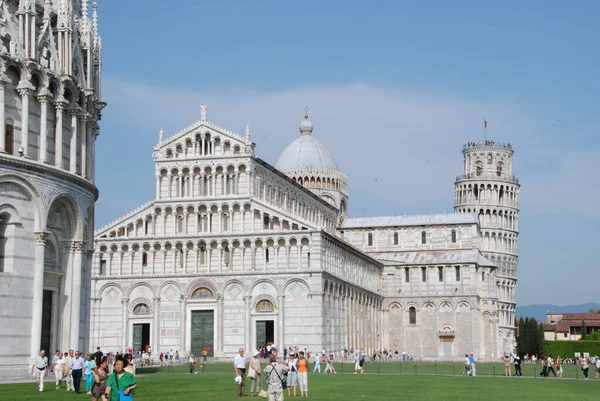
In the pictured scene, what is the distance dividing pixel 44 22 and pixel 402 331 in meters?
63.4

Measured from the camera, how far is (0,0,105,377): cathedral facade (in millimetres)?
37500

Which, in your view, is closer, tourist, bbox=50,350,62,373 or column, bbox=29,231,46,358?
tourist, bbox=50,350,62,373

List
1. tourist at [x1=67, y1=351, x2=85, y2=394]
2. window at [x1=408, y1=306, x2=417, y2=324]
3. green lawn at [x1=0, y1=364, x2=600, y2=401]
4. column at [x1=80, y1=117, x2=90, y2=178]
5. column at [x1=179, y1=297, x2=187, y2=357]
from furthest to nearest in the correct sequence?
1. window at [x1=408, y1=306, x2=417, y2=324]
2. column at [x1=179, y1=297, x2=187, y2=357]
3. column at [x1=80, y1=117, x2=90, y2=178]
4. tourist at [x1=67, y1=351, x2=85, y2=394]
5. green lawn at [x1=0, y1=364, x2=600, y2=401]

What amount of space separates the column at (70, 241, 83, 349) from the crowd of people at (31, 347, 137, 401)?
3.37 feet

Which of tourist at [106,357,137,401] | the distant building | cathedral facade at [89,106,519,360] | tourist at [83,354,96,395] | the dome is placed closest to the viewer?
tourist at [106,357,137,401]

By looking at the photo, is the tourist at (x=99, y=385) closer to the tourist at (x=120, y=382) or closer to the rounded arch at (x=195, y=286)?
the tourist at (x=120, y=382)

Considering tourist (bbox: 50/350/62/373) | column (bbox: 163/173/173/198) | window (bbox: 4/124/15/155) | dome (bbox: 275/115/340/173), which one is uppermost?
dome (bbox: 275/115/340/173)

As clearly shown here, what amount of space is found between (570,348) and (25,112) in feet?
274

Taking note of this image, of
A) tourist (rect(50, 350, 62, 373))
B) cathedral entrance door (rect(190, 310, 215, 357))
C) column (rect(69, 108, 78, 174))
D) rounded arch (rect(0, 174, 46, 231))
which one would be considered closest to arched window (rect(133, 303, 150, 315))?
cathedral entrance door (rect(190, 310, 215, 357))

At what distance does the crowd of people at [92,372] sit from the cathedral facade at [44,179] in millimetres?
1627

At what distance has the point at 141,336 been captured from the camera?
251ft

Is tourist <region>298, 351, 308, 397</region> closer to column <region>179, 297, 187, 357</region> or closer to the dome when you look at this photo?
column <region>179, 297, 187, 357</region>

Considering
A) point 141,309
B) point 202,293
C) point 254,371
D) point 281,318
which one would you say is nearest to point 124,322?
point 141,309

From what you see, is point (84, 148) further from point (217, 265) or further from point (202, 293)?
point (202, 293)
